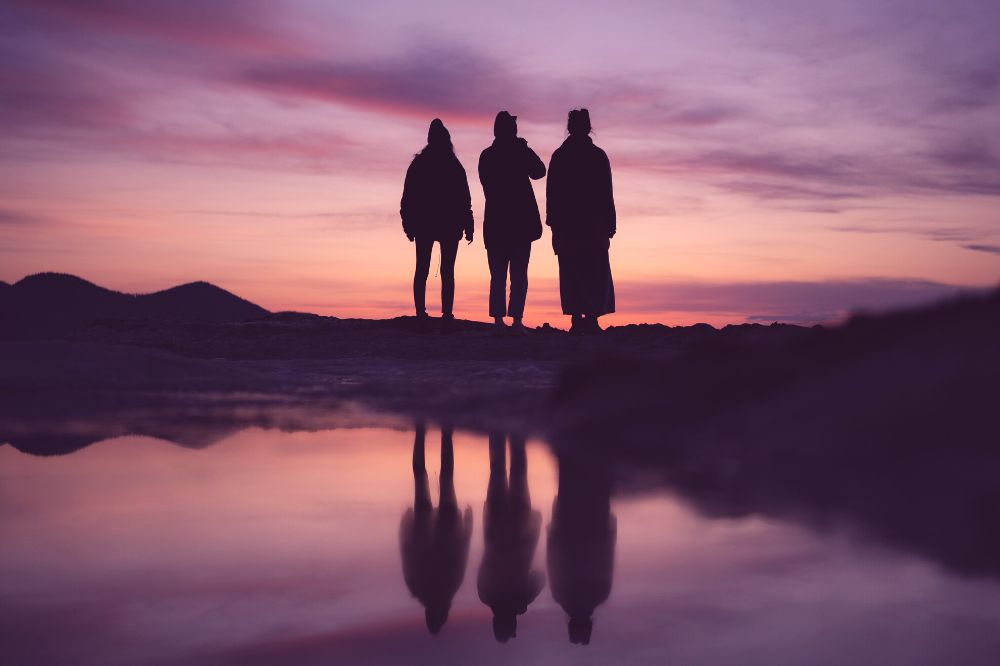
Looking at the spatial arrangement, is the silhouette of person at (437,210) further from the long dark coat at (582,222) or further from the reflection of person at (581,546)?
the reflection of person at (581,546)

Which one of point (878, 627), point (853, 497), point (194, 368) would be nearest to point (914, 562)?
point (878, 627)

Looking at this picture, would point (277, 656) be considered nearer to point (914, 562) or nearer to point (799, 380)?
point (914, 562)

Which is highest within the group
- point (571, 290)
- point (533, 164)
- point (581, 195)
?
point (533, 164)

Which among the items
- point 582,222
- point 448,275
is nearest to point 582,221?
point 582,222

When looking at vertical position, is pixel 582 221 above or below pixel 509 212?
below

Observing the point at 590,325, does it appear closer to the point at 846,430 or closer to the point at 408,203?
the point at 408,203

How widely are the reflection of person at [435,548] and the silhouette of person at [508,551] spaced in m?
0.04

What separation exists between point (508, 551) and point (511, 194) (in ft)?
30.4

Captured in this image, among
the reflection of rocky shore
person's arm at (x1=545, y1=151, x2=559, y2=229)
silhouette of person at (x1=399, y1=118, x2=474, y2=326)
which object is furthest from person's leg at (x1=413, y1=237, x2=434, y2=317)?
the reflection of rocky shore

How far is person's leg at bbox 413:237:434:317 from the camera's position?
11.0 m

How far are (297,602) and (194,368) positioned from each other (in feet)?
14.1

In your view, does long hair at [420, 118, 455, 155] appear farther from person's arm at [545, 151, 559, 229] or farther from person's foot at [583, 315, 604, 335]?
person's foot at [583, 315, 604, 335]

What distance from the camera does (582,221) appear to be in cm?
1072

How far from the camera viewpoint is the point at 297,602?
1.40 m
